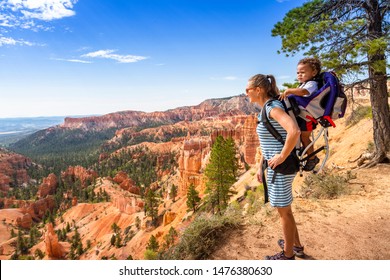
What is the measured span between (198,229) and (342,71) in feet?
17.1

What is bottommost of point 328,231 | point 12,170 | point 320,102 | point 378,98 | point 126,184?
point 12,170

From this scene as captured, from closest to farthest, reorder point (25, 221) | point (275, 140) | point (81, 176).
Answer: point (275, 140) < point (25, 221) < point (81, 176)

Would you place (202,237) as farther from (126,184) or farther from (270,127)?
(126,184)

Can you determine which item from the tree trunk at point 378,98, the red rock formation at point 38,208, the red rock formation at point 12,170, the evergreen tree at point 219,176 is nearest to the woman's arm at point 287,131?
the tree trunk at point 378,98

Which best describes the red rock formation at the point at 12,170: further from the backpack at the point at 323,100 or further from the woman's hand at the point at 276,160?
the backpack at the point at 323,100

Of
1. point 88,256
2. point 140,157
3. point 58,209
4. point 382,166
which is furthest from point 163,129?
point 382,166

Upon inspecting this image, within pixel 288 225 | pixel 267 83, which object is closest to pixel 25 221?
pixel 288 225

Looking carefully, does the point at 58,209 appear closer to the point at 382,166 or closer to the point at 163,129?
the point at 382,166

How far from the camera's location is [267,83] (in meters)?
2.59

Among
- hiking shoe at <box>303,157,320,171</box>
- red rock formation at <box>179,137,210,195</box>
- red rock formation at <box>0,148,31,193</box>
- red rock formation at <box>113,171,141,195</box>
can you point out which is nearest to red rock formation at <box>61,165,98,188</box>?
red rock formation at <box>113,171,141,195</box>

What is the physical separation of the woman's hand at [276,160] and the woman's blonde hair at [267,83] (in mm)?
623

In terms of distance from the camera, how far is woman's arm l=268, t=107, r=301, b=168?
2289mm

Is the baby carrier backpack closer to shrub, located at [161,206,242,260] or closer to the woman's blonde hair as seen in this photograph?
the woman's blonde hair

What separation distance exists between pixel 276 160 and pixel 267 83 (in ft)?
2.50
